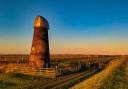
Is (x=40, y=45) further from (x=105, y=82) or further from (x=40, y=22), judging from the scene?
(x=105, y=82)

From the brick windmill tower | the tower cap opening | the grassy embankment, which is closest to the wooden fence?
the brick windmill tower

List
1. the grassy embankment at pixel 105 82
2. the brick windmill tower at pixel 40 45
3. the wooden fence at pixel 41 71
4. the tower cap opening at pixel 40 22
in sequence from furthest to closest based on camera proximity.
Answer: the tower cap opening at pixel 40 22, the brick windmill tower at pixel 40 45, the wooden fence at pixel 41 71, the grassy embankment at pixel 105 82

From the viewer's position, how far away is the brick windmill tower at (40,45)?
143 feet

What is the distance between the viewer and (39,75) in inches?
1483

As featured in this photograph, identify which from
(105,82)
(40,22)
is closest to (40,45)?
(40,22)

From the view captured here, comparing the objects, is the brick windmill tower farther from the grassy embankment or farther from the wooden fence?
the grassy embankment

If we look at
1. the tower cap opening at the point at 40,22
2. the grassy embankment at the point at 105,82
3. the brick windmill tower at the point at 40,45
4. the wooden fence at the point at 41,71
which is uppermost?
the tower cap opening at the point at 40,22

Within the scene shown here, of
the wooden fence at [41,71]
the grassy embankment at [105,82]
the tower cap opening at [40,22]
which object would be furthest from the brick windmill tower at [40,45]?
the grassy embankment at [105,82]

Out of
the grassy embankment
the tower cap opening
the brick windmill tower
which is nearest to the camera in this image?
the grassy embankment

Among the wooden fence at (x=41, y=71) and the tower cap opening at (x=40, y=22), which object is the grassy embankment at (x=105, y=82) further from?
the tower cap opening at (x=40, y=22)

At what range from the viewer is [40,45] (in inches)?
1718

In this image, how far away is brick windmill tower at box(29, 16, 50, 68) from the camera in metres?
43.6

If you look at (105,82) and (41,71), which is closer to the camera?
(105,82)

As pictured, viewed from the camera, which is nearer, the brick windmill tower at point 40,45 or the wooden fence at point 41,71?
the wooden fence at point 41,71
